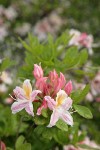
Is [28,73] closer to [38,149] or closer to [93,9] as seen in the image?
[38,149]

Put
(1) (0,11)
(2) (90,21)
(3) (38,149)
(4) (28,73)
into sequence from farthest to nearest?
(2) (90,21) → (1) (0,11) → (3) (38,149) → (4) (28,73)

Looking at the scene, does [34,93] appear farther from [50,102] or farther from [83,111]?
[83,111]

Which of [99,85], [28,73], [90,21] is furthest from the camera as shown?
[90,21]

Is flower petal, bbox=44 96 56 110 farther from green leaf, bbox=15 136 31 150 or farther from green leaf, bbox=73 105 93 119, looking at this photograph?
green leaf, bbox=15 136 31 150

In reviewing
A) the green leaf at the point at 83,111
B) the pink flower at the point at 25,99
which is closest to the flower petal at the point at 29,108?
the pink flower at the point at 25,99

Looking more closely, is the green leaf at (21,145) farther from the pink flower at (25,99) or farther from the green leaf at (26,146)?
the pink flower at (25,99)

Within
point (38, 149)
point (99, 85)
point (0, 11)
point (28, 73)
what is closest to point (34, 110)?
point (28, 73)

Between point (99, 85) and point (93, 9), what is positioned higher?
point (93, 9)

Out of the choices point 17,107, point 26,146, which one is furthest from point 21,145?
point 17,107
